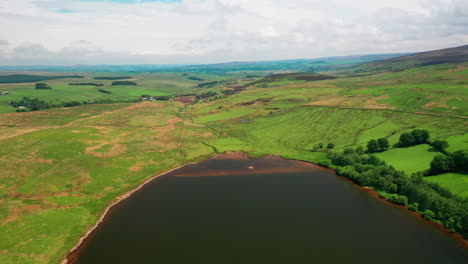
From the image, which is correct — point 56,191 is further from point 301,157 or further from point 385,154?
point 385,154

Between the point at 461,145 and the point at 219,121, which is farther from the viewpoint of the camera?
the point at 219,121

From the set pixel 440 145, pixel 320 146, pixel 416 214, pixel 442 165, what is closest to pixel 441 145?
pixel 440 145

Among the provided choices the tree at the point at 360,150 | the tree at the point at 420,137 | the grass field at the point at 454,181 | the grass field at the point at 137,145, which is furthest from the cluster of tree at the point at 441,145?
the tree at the point at 360,150

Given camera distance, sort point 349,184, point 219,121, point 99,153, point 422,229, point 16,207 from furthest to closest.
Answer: point 219,121
point 99,153
point 349,184
point 16,207
point 422,229

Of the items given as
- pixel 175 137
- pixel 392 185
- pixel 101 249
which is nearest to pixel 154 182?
pixel 101 249

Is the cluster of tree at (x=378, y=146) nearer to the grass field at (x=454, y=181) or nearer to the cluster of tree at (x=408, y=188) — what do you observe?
the cluster of tree at (x=408, y=188)

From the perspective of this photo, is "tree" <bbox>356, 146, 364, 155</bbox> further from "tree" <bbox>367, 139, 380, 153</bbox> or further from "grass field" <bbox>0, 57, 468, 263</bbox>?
"grass field" <bbox>0, 57, 468, 263</bbox>
